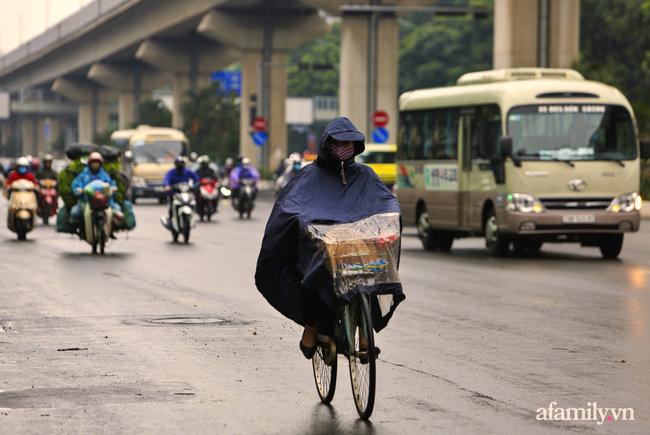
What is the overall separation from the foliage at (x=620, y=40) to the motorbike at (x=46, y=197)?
34.5m

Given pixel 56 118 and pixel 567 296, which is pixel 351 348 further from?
pixel 56 118

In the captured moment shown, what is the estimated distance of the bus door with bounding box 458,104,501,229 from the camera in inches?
712

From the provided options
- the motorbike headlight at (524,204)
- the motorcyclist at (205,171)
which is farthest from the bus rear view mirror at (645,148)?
the motorcyclist at (205,171)

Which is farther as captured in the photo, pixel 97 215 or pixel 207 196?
pixel 207 196

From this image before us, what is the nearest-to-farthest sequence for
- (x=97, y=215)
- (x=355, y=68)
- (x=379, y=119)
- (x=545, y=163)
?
(x=545, y=163) → (x=97, y=215) → (x=379, y=119) → (x=355, y=68)

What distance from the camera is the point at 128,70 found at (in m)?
81.4

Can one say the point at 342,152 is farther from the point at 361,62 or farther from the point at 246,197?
the point at 361,62

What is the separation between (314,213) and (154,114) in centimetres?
7439

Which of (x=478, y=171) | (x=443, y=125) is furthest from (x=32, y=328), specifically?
(x=443, y=125)

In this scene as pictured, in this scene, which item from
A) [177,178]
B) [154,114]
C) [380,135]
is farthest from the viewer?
[154,114]

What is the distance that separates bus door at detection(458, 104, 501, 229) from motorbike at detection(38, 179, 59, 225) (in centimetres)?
1303

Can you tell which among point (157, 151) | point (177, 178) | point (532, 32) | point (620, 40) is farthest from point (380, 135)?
point (620, 40)

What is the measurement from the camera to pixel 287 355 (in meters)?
8.41

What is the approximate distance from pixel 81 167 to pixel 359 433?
15.0 m
